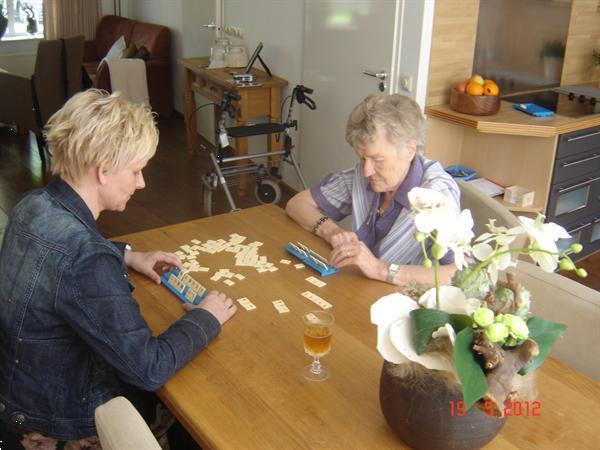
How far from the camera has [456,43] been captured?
370 cm

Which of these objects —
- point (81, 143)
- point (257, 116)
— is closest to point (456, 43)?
point (257, 116)

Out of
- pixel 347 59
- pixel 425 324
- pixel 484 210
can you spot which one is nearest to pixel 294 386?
pixel 425 324

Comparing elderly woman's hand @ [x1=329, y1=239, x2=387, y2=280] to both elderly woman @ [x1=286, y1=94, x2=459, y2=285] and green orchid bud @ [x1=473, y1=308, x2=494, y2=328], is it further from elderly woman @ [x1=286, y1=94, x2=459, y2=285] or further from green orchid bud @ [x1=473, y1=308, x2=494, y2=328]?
green orchid bud @ [x1=473, y1=308, x2=494, y2=328]

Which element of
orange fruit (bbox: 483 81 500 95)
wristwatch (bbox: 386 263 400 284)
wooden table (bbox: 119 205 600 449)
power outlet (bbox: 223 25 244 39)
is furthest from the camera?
power outlet (bbox: 223 25 244 39)

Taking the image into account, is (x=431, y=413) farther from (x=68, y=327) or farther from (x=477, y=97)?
(x=477, y=97)

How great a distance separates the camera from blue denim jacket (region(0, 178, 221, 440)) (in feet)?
4.67

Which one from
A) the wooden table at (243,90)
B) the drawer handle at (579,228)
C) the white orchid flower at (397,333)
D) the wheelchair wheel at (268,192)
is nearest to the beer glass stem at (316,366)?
the white orchid flower at (397,333)

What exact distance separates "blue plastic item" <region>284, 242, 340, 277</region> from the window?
7.10 metres

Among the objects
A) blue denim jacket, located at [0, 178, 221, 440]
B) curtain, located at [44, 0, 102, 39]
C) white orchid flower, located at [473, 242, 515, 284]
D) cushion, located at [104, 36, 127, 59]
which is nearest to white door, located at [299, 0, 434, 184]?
blue denim jacket, located at [0, 178, 221, 440]

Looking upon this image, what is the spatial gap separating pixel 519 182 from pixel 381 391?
276 cm

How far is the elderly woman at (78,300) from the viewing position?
143 centimetres

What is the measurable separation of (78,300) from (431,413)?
77 centimetres

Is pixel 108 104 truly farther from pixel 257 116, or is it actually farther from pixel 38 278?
pixel 257 116

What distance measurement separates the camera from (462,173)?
12.8 feet
